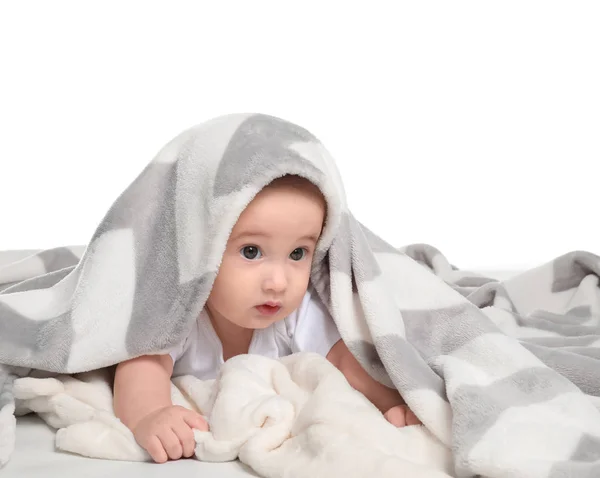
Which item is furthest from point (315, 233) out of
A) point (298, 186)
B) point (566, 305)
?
point (566, 305)

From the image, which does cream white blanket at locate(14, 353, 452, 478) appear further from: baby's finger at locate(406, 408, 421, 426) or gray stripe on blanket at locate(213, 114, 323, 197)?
gray stripe on blanket at locate(213, 114, 323, 197)

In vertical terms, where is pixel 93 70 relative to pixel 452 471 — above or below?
above

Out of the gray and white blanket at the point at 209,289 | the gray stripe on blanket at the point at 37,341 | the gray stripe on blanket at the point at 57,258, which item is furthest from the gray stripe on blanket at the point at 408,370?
the gray stripe on blanket at the point at 57,258

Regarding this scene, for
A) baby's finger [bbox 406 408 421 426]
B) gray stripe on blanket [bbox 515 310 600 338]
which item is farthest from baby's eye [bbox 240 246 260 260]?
gray stripe on blanket [bbox 515 310 600 338]

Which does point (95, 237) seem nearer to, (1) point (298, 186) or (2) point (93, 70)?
(1) point (298, 186)

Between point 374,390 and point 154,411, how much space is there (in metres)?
0.35

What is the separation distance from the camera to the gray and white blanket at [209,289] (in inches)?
46.9

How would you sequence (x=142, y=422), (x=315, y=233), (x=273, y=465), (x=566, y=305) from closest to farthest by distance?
(x=273, y=465)
(x=142, y=422)
(x=315, y=233)
(x=566, y=305)

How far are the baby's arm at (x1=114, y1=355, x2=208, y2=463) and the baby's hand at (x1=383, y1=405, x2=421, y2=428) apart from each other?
266 millimetres

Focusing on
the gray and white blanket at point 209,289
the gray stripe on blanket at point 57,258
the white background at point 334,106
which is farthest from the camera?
the white background at point 334,106

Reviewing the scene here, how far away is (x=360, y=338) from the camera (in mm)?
1354

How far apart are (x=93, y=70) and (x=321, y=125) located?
2.72ft

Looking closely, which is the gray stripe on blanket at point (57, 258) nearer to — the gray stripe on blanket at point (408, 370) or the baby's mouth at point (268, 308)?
the baby's mouth at point (268, 308)

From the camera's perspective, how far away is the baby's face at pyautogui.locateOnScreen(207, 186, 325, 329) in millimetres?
1273
